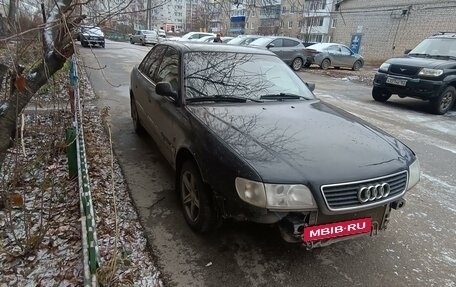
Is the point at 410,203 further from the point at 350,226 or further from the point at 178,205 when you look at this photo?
the point at 178,205

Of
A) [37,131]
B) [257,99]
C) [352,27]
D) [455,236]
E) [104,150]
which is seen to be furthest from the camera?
[352,27]

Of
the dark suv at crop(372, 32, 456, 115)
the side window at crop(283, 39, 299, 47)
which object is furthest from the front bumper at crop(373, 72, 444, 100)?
the side window at crop(283, 39, 299, 47)

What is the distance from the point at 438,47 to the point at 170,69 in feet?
28.3

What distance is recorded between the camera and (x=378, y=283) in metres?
2.50

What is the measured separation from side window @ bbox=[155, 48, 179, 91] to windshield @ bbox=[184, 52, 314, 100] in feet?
0.52

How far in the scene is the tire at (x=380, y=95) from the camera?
32.1 ft

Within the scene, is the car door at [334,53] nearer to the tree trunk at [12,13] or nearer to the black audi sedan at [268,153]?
the black audi sedan at [268,153]

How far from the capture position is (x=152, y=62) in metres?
4.70

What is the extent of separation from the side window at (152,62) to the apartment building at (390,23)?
2080 cm

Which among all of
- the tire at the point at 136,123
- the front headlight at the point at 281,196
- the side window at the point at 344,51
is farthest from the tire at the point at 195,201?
the side window at the point at 344,51

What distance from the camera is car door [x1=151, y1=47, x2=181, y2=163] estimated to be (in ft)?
11.0

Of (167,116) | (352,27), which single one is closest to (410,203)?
(167,116)

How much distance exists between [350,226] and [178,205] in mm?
1746

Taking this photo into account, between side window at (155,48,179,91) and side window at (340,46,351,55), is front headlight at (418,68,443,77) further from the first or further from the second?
side window at (340,46,351,55)
